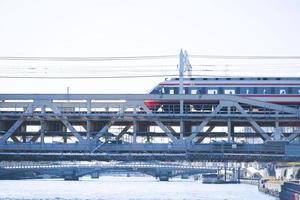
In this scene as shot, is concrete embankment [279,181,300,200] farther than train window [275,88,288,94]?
Yes

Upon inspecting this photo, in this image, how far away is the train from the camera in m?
87.1

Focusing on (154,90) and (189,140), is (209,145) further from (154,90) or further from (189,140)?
(154,90)

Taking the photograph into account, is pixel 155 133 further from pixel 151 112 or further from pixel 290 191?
pixel 290 191

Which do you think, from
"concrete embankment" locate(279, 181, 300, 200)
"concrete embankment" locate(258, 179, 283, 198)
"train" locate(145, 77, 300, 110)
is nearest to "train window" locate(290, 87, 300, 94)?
"train" locate(145, 77, 300, 110)

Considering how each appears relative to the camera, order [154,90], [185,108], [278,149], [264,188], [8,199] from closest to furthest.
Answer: [278,149] → [185,108] → [154,90] → [8,199] → [264,188]

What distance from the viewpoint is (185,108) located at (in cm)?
8444

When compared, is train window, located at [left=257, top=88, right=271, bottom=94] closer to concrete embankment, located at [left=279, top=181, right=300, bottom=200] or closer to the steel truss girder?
the steel truss girder

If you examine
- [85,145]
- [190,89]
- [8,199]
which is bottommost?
[8,199]

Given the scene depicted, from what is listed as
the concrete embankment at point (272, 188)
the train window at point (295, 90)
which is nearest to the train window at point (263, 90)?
the train window at point (295, 90)

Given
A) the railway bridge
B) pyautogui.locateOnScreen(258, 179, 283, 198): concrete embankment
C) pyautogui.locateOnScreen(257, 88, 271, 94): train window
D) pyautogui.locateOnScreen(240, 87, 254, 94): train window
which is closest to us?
the railway bridge

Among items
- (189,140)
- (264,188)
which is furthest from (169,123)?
(264,188)

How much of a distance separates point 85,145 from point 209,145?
12032mm
